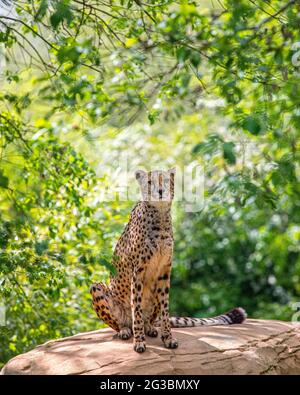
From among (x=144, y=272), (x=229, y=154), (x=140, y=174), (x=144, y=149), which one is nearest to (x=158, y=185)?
(x=140, y=174)

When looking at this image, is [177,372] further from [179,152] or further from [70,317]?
[179,152]

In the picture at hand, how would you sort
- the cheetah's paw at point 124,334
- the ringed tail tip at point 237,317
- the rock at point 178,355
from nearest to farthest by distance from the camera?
the rock at point 178,355, the cheetah's paw at point 124,334, the ringed tail tip at point 237,317

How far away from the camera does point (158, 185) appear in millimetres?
4902

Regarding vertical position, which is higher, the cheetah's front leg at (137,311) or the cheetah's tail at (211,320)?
the cheetah's front leg at (137,311)

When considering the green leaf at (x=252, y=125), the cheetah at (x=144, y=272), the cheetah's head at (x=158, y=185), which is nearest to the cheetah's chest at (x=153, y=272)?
the cheetah at (x=144, y=272)

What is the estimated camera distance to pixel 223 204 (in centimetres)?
655

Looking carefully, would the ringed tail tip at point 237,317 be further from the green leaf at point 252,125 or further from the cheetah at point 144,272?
the green leaf at point 252,125

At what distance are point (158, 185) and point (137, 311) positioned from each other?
88cm

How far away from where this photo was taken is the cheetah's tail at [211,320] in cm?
567

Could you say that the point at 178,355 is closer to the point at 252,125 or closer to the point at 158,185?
the point at 158,185

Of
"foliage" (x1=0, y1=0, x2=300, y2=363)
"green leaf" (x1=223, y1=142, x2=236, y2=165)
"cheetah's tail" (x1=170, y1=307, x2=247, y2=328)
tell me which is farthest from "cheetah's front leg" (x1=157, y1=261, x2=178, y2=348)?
"green leaf" (x1=223, y1=142, x2=236, y2=165)

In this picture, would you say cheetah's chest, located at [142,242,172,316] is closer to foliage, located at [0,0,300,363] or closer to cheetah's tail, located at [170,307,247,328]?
foliage, located at [0,0,300,363]

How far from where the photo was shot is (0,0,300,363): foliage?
505cm
